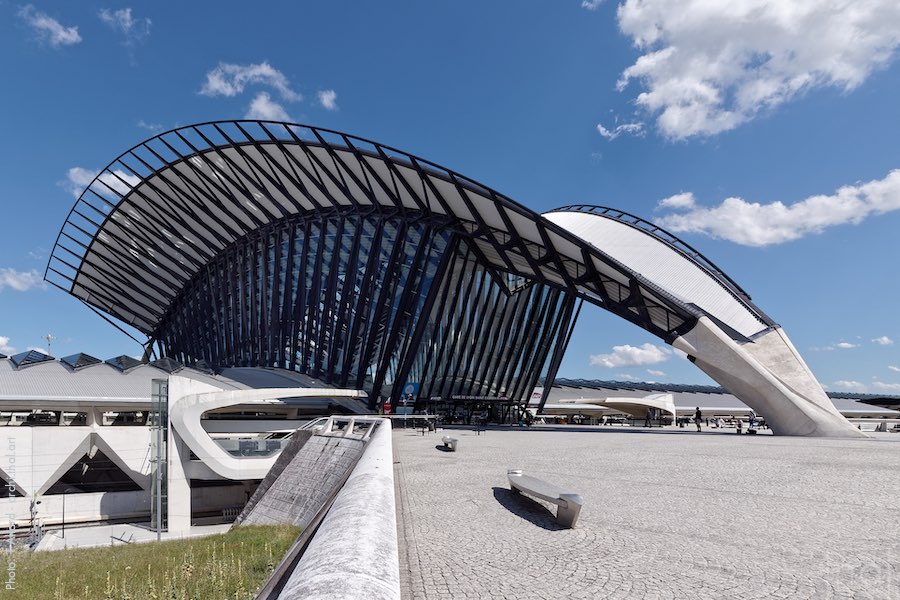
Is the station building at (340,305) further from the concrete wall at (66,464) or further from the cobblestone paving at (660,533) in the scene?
the cobblestone paving at (660,533)

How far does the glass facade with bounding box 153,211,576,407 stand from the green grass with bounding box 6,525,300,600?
27.2 meters

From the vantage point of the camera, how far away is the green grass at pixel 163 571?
7527 millimetres

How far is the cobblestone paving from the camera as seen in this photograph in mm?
5438

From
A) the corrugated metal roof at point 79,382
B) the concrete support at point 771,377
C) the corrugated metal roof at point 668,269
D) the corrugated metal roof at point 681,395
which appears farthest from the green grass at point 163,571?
the corrugated metal roof at point 681,395

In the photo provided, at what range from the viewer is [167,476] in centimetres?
2297

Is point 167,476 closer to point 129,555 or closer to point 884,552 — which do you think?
point 129,555

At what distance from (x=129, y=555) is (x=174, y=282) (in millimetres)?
58084

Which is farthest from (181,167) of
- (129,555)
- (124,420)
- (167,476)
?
(129,555)

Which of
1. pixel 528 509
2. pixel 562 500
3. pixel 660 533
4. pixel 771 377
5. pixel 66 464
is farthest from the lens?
pixel 771 377

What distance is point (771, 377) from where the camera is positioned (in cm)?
2809

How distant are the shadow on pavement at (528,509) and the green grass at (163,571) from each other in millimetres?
3563

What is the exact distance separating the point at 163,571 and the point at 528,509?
6.32m

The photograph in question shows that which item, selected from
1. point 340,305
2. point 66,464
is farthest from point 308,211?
point 66,464

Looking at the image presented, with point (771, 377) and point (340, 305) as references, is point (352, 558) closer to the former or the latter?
point (771, 377)
